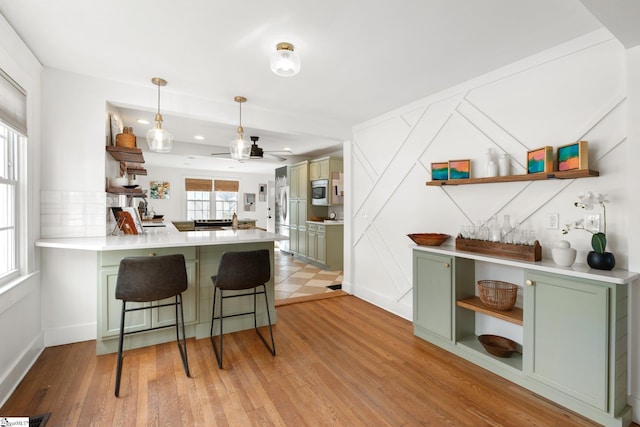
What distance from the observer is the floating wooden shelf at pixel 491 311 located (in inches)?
83.1

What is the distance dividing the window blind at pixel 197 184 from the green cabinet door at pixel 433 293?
791 cm

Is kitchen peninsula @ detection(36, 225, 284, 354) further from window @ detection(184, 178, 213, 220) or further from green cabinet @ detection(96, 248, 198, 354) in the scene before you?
window @ detection(184, 178, 213, 220)

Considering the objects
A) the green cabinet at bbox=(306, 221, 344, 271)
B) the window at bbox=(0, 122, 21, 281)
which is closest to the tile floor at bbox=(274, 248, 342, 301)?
the green cabinet at bbox=(306, 221, 344, 271)

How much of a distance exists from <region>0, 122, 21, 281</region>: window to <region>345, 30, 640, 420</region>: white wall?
3322mm

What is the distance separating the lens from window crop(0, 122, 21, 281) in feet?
6.65

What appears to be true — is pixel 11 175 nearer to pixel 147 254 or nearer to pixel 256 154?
pixel 147 254

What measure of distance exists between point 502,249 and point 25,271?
3596mm

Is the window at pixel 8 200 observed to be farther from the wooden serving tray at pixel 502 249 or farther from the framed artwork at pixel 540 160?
the framed artwork at pixel 540 160

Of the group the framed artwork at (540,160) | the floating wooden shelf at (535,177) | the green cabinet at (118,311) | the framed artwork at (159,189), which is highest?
the framed artwork at (159,189)

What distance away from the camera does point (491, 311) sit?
2266 mm

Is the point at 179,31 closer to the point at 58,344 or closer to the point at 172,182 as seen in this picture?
the point at 58,344

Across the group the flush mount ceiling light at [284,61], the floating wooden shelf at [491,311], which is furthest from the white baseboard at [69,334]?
the floating wooden shelf at [491,311]

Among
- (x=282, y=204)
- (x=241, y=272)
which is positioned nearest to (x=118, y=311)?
(x=241, y=272)

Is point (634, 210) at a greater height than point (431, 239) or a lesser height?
greater
